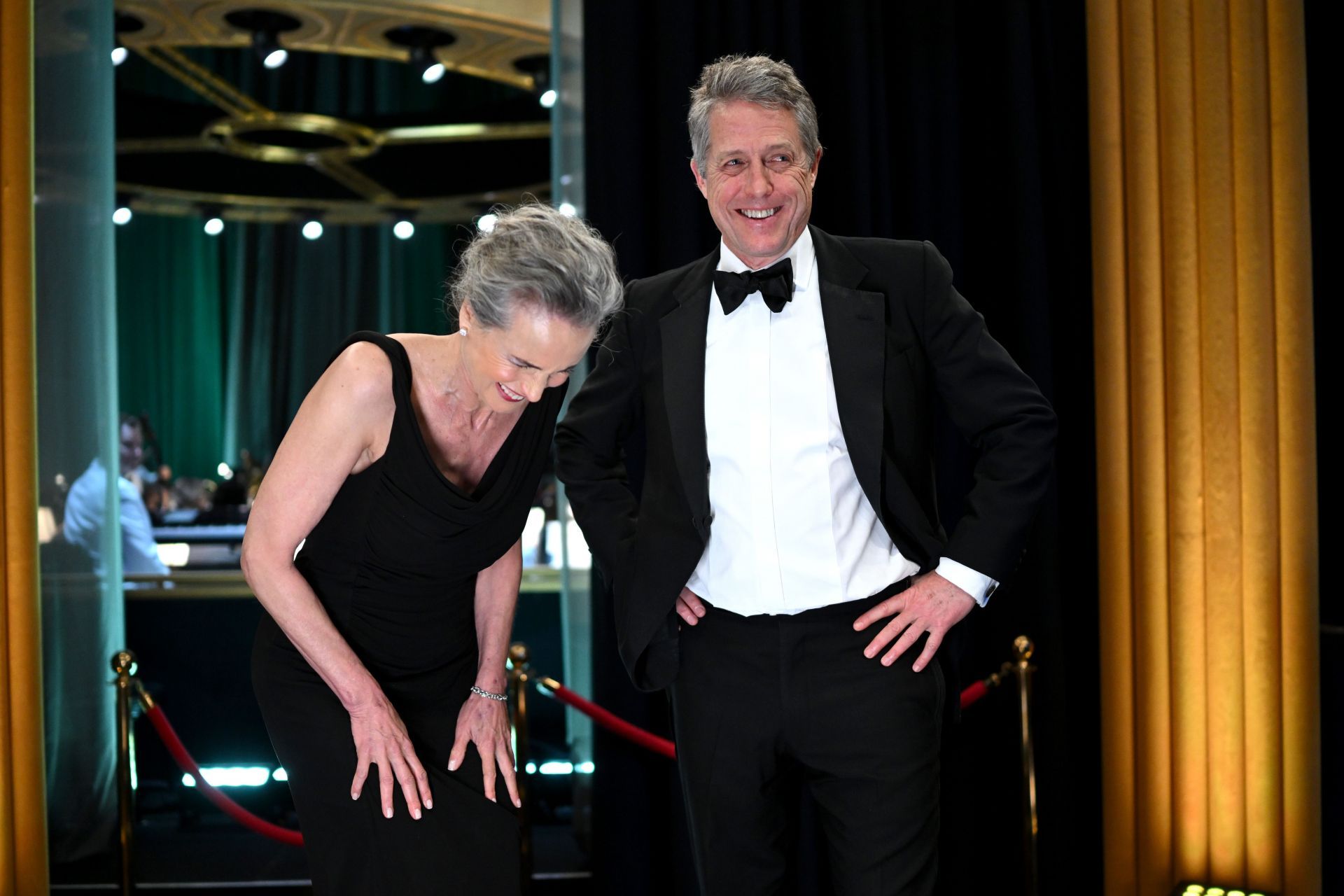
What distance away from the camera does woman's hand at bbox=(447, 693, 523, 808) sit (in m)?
2.04

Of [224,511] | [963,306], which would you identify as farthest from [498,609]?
[224,511]

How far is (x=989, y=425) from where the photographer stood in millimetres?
2102

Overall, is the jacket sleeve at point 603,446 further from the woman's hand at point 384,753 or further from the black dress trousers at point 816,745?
the woman's hand at point 384,753

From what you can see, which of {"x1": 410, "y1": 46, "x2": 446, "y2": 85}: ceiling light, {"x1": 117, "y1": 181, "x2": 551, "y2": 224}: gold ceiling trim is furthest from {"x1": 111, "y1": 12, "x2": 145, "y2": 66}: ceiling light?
{"x1": 117, "y1": 181, "x2": 551, "y2": 224}: gold ceiling trim

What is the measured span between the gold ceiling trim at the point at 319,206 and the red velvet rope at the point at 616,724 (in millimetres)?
8622

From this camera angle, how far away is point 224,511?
912 cm

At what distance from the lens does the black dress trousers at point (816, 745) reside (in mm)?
2049

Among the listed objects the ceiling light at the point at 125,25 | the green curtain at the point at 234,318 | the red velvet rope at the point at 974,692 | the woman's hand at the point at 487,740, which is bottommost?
the red velvet rope at the point at 974,692

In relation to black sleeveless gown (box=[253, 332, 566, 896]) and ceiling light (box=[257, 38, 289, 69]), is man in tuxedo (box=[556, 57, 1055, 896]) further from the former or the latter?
ceiling light (box=[257, 38, 289, 69])

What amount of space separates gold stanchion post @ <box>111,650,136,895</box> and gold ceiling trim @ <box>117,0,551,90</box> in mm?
3355

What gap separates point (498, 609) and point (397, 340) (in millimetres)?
513

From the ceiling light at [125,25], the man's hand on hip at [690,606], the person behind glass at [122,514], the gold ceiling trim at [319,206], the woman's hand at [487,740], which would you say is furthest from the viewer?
the gold ceiling trim at [319,206]

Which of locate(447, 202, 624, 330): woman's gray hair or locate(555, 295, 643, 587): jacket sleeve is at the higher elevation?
locate(447, 202, 624, 330): woman's gray hair

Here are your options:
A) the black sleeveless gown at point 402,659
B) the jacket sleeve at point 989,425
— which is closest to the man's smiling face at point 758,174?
the jacket sleeve at point 989,425
